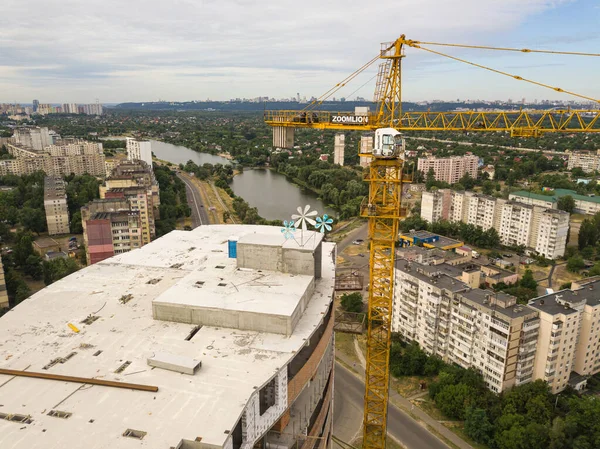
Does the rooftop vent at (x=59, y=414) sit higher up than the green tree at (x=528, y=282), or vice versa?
the rooftop vent at (x=59, y=414)

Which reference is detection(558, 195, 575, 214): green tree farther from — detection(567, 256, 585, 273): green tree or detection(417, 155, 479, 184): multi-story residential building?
detection(417, 155, 479, 184): multi-story residential building

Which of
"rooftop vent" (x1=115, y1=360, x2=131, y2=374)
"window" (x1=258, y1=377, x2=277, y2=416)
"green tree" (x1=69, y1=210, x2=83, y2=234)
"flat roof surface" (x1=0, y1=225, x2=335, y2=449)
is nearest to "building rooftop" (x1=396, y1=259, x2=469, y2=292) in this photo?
"flat roof surface" (x1=0, y1=225, x2=335, y2=449)

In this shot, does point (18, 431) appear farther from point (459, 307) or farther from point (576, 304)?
point (576, 304)

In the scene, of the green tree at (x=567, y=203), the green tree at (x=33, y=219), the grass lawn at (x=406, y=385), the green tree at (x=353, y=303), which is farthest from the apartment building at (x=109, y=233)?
the green tree at (x=567, y=203)

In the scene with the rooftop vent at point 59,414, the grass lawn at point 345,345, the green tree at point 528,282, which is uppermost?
the rooftop vent at point 59,414

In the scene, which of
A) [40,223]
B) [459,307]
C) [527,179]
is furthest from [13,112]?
[459,307]

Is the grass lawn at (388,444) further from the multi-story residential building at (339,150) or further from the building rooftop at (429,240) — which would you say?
the multi-story residential building at (339,150)
